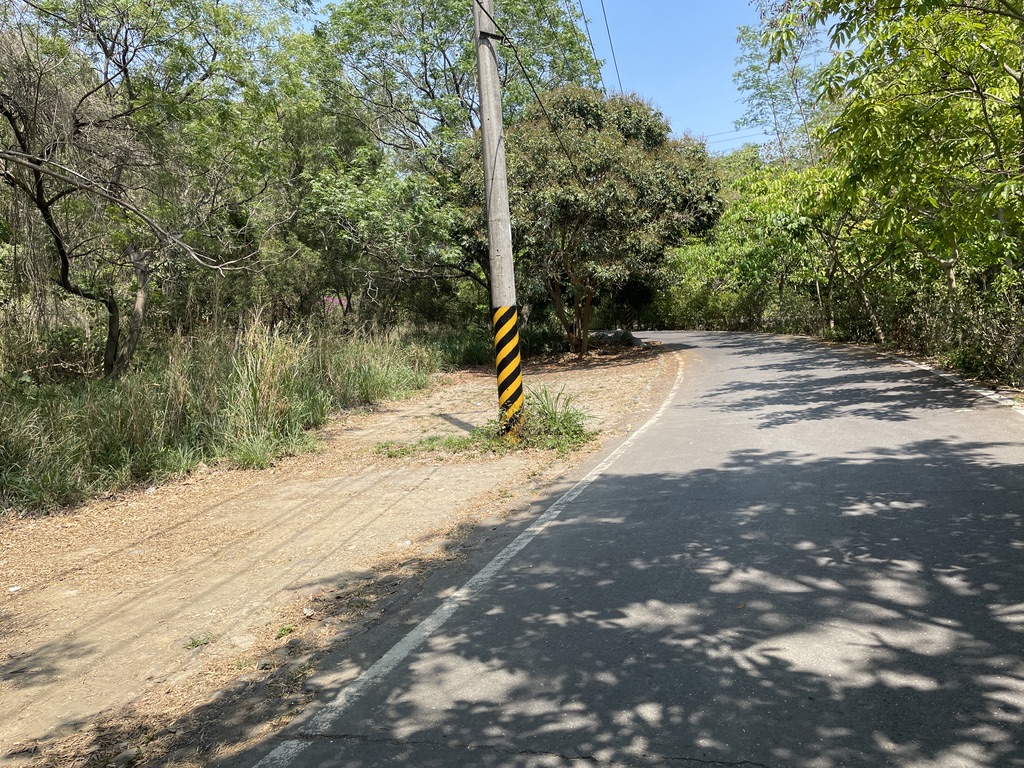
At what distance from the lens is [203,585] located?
5.91 metres

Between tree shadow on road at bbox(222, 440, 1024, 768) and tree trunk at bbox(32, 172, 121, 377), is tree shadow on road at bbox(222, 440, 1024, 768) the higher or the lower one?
the lower one

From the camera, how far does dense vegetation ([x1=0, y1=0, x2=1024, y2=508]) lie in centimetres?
1005

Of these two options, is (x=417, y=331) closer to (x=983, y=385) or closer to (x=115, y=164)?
(x=115, y=164)

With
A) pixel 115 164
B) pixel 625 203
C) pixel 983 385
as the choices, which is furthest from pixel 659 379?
pixel 115 164

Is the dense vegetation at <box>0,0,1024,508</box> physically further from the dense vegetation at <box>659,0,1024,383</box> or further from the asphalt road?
the asphalt road

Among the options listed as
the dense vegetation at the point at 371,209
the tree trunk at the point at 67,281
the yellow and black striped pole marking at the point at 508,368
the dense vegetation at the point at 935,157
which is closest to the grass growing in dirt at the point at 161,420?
the dense vegetation at the point at 371,209

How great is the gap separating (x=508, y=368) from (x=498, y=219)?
1989mm

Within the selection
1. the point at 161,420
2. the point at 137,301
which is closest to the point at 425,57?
the point at 137,301

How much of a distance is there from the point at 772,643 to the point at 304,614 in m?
2.98

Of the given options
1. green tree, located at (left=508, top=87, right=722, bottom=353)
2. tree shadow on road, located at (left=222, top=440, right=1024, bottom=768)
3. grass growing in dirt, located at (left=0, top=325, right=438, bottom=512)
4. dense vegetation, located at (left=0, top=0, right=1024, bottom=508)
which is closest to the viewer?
tree shadow on road, located at (left=222, top=440, right=1024, bottom=768)

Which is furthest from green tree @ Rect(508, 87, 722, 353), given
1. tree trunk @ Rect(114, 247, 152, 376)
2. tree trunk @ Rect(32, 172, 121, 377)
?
tree trunk @ Rect(32, 172, 121, 377)

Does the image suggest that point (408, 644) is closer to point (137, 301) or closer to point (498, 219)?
point (498, 219)

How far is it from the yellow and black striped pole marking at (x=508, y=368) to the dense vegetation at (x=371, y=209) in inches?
125

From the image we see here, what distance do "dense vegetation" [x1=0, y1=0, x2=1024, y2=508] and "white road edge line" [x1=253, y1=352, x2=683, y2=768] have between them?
4.87 metres
